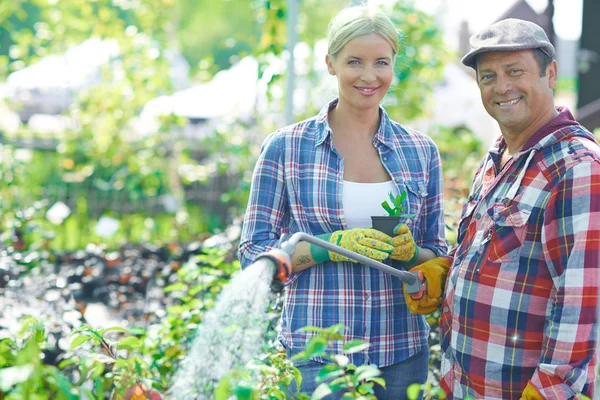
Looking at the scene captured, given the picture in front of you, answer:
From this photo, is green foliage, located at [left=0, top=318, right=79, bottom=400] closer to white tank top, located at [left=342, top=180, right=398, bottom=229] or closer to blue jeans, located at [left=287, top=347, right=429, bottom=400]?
blue jeans, located at [left=287, top=347, right=429, bottom=400]

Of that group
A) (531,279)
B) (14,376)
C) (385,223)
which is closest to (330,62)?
(385,223)

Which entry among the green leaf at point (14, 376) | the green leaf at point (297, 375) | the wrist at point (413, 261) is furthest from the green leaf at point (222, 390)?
the wrist at point (413, 261)

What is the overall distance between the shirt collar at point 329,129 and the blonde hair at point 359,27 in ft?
0.61

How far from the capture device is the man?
1602 mm

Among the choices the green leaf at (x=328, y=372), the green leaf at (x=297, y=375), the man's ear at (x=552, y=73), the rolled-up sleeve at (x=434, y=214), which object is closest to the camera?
the green leaf at (x=328, y=372)

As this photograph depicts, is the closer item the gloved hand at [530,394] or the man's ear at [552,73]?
the gloved hand at [530,394]

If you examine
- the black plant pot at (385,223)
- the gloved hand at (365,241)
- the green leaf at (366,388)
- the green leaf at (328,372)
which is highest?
the black plant pot at (385,223)

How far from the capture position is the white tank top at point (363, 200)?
2.10 metres

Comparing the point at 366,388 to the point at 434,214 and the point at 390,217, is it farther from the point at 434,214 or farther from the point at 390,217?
the point at 434,214

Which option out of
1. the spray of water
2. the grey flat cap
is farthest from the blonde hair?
the spray of water

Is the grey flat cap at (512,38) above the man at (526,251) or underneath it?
above

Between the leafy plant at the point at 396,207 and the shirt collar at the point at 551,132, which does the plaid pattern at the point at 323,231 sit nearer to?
the leafy plant at the point at 396,207

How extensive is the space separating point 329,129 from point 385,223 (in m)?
0.37

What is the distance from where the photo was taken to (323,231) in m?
2.12
